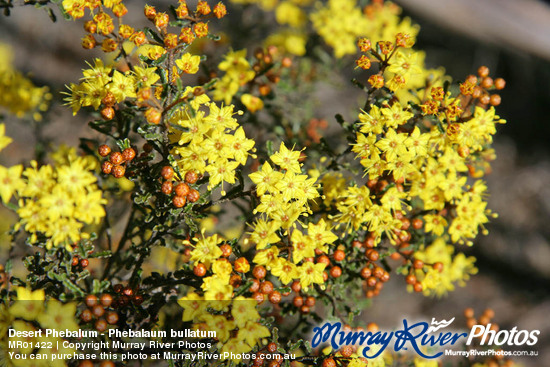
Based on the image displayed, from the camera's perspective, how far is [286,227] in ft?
7.00

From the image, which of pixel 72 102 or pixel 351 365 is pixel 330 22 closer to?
pixel 72 102

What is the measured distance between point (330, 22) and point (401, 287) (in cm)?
379

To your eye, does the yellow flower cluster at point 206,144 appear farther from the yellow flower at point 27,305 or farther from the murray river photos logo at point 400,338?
the murray river photos logo at point 400,338

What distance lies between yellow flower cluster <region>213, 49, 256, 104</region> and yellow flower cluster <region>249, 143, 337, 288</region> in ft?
3.13

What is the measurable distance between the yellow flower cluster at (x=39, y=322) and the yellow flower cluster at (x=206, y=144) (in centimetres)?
95

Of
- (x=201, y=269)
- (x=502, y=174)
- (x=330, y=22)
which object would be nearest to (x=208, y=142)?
(x=201, y=269)

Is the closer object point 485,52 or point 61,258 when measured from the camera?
point 61,258

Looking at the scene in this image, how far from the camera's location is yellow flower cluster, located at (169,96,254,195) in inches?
79.9

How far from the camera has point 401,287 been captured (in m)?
5.57

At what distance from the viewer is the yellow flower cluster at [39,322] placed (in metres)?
1.85

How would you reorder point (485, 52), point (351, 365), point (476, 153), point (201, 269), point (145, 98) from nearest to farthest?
point (145, 98), point (201, 269), point (351, 365), point (476, 153), point (485, 52)

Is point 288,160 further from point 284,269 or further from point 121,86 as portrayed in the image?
point 121,86

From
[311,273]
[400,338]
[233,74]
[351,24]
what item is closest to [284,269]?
[311,273]

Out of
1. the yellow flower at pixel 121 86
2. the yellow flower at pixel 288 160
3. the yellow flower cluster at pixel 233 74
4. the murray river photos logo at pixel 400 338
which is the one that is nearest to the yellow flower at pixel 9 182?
the yellow flower at pixel 121 86
